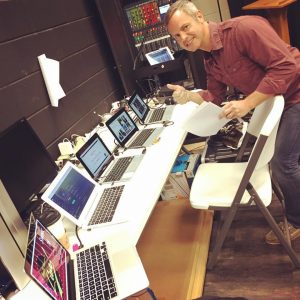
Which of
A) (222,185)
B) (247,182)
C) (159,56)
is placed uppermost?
(159,56)

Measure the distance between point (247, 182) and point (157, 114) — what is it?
1173 mm

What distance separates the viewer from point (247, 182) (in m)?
1.56

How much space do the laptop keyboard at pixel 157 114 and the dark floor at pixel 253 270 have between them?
962mm

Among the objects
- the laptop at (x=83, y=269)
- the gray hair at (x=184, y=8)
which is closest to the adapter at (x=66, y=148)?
the laptop at (x=83, y=269)

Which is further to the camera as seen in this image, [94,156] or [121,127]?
[121,127]

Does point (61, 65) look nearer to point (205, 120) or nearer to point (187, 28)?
point (187, 28)

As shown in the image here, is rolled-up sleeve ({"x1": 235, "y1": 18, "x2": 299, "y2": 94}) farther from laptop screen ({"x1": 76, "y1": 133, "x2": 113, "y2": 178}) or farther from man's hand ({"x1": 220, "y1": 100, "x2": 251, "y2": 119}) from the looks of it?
laptop screen ({"x1": 76, "y1": 133, "x2": 113, "y2": 178})

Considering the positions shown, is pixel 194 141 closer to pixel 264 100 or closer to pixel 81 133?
Answer: pixel 81 133

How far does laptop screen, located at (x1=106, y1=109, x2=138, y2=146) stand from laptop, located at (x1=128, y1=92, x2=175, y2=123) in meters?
0.16

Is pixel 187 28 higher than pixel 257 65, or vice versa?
pixel 187 28

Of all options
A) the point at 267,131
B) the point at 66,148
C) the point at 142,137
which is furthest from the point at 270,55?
the point at 66,148

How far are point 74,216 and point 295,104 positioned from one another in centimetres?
120

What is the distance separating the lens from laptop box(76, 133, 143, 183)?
70.6 inches

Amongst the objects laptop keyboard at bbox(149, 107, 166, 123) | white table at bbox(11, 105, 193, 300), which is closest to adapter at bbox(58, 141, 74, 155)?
white table at bbox(11, 105, 193, 300)
